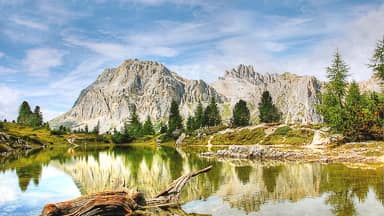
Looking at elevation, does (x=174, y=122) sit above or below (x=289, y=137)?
above

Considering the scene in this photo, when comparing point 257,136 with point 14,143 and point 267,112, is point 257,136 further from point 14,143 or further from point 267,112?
point 14,143

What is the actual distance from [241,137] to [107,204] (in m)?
118

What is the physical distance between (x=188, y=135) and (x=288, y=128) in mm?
60933

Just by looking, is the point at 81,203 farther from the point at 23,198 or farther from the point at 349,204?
the point at 349,204

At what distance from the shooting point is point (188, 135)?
174500 millimetres

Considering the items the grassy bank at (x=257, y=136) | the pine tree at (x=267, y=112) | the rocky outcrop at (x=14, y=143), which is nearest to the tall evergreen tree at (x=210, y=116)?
the grassy bank at (x=257, y=136)

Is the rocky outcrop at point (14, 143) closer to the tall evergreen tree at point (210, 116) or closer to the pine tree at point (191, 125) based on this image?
the pine tree at point (191, 125)

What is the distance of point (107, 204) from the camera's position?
72.3ft

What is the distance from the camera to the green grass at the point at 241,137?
426ft

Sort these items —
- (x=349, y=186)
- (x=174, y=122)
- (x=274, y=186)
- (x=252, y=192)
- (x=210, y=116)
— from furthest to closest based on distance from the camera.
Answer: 1. (x=174, y=122)
2. (x=210, y=116)
3. (x=274, y=186)
4. (x=349, y=186)
5. (x=252, y=192)

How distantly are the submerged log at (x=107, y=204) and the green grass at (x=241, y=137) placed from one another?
102519 millimetres

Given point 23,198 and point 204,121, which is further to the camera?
point 204,121

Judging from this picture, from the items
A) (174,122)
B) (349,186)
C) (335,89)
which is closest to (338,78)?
(335,89)

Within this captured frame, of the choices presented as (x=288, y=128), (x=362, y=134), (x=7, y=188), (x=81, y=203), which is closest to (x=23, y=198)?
(x=7, y=188)
